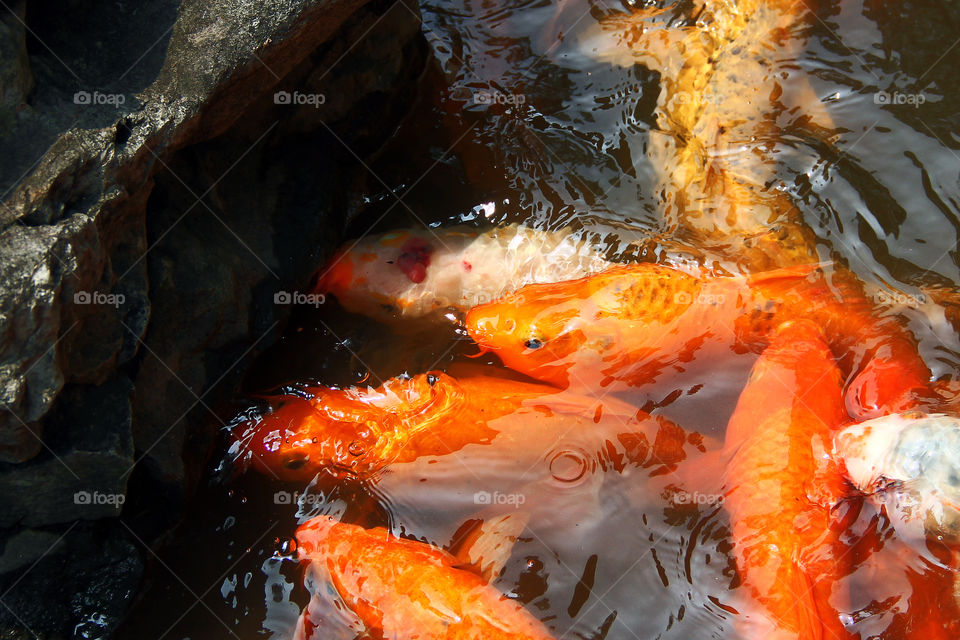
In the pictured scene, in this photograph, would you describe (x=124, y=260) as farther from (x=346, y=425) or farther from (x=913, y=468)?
(x=913, y=468)

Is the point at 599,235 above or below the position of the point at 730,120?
below

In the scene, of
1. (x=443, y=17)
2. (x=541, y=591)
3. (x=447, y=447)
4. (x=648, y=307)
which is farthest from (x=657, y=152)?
(x=541, y=591)

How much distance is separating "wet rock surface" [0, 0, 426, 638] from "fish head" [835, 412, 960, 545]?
3396 mm

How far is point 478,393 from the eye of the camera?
4.52 meters

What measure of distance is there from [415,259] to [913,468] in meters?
3.09

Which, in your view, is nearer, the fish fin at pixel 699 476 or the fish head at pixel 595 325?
the fish fin at pixel 699 476

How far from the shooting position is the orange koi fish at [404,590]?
12.0 feet

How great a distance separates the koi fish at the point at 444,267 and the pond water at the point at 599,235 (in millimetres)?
119

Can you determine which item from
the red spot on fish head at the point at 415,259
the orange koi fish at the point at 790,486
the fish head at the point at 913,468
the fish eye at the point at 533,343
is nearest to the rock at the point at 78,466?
the red spot on fish head at the point at 415,259

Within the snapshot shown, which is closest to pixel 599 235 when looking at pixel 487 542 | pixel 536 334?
pixel 536 334

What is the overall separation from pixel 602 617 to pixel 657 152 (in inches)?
122

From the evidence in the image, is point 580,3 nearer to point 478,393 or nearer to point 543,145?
point 543,145

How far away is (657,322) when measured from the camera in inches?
184

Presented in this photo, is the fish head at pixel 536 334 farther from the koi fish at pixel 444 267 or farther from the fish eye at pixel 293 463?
the fish eye at pixel 293 463
